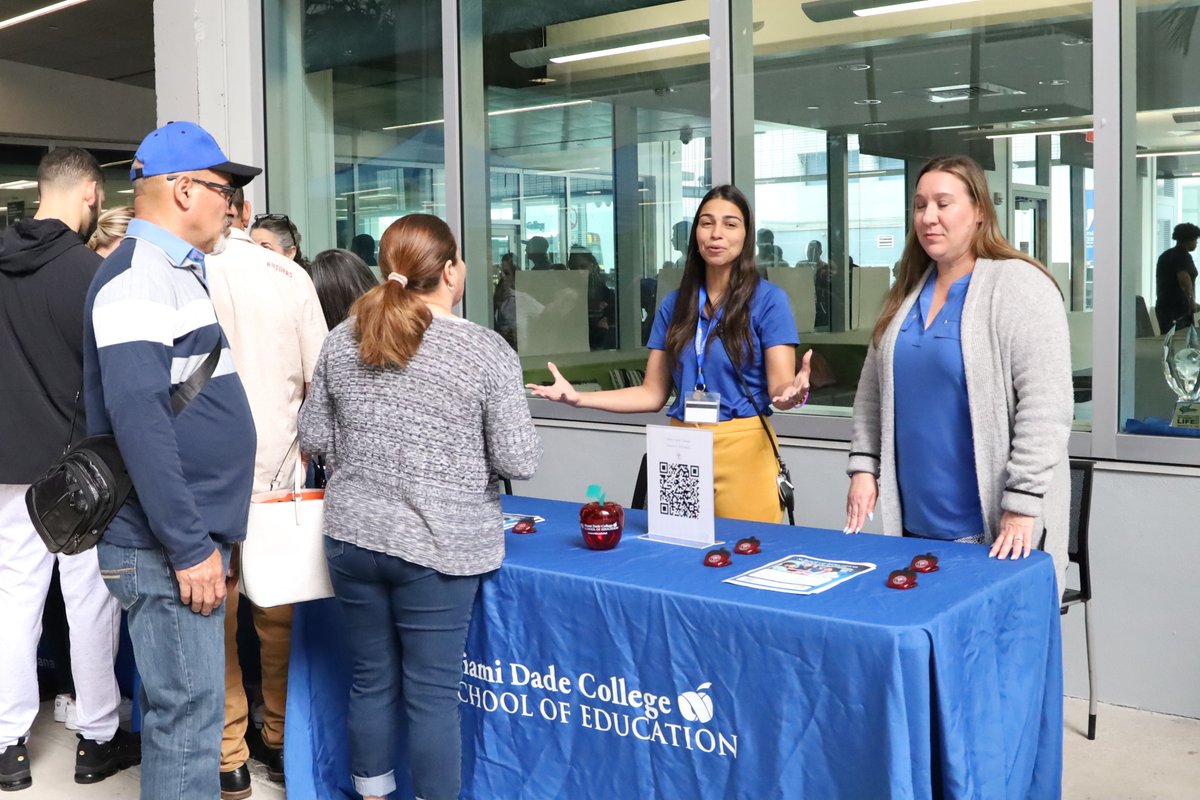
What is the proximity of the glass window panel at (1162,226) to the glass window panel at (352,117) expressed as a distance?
3186mm

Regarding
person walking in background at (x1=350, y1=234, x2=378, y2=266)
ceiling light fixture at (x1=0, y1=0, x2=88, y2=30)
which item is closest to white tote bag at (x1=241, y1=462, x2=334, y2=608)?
person walking in background at (x1=350, y1=234, x2=378, y2=266)

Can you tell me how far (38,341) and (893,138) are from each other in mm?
2938

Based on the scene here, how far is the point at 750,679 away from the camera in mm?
2061

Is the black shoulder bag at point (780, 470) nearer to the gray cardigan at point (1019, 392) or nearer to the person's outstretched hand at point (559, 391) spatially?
the person's outstretched hand at point (559, 391)

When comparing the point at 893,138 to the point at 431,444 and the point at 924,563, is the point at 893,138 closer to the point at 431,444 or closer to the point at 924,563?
the point at 924,563

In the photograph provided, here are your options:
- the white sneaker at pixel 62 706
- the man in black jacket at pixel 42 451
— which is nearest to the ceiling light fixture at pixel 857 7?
the man in black jacket at pixel 42 451

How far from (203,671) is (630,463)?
2.56 meters

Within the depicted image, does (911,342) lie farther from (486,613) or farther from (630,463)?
(630,463)

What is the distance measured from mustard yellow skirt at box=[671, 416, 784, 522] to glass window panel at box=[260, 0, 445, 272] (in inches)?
122

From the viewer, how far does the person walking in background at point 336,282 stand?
333 cm

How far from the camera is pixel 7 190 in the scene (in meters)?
10.7

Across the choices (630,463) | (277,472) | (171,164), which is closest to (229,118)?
(630,463)

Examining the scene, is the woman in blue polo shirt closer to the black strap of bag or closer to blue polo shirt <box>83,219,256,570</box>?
the black strap of bag

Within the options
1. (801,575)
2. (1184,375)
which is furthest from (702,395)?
(1184,375)
